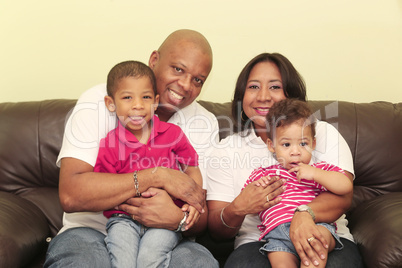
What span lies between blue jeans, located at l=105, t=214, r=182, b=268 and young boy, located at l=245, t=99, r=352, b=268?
40 cm

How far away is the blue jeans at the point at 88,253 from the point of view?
1652 millimetres

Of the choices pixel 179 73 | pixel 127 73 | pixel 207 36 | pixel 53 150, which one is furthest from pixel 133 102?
pixel 207 36

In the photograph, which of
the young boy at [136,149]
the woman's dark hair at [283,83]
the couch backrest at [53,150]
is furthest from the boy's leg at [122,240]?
the woman's dark hair at [283,83]

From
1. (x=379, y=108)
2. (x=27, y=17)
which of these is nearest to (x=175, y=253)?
(x=379, y=108)

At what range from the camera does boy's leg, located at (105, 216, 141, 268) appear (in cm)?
168

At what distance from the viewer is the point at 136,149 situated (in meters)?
1.88

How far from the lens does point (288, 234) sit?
1733 mm

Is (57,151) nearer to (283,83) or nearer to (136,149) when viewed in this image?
(136,149)

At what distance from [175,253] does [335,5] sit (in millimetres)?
1914

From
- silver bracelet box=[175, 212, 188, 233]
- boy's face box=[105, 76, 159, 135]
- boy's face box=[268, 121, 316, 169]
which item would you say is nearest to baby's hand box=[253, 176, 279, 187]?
boy's face box=[268, 121, 316, 169]

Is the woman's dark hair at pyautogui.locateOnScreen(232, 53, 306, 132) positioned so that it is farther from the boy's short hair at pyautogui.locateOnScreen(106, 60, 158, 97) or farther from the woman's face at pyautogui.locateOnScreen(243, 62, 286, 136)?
the boy's short hair at pyautogui.locateOnScreen(106, 60, 158, 97)

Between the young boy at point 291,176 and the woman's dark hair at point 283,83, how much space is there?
0.69ft

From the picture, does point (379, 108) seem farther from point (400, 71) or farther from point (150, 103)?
point (150, 103)

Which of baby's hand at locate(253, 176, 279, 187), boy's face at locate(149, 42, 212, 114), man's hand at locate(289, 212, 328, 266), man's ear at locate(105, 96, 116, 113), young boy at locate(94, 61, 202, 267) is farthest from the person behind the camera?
boy's face at locate(149, 42, 212, 114)
